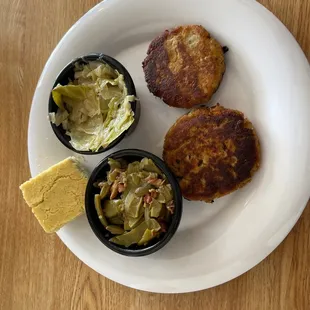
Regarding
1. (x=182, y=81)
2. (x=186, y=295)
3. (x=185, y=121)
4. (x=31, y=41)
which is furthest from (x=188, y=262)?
(x=31, y=41)

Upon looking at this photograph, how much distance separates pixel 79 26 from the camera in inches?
70.5

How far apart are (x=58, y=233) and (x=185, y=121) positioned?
0.59m

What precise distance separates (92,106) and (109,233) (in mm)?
401

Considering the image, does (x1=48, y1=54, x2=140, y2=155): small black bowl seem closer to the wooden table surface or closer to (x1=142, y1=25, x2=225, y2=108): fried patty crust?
(x1=142, y1=25, x2=225, y2=108): fried patty crust

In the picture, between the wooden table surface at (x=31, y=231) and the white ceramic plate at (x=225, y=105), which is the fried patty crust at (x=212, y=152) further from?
the wooden table surface at (x=31, y=231)

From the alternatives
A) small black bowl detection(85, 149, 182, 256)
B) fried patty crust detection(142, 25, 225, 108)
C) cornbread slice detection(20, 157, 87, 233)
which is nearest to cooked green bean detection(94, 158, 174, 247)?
small black bowl detection(85, 149, 182, 256)

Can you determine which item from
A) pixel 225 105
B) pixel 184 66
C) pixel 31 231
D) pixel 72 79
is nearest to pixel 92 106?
pixel 72 79

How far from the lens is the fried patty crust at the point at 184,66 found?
1.65 metres

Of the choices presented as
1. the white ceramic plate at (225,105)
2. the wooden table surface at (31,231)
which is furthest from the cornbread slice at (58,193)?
the wooden table surface at (31,231)

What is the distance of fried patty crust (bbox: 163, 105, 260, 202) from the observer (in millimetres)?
1615

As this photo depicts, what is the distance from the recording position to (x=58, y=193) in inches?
69.7

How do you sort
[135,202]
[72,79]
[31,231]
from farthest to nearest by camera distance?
[31,231]
[72,79]
[135,202]

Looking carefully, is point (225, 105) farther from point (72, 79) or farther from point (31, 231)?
point (31, 231)

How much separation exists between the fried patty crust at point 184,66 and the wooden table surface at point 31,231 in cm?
35
